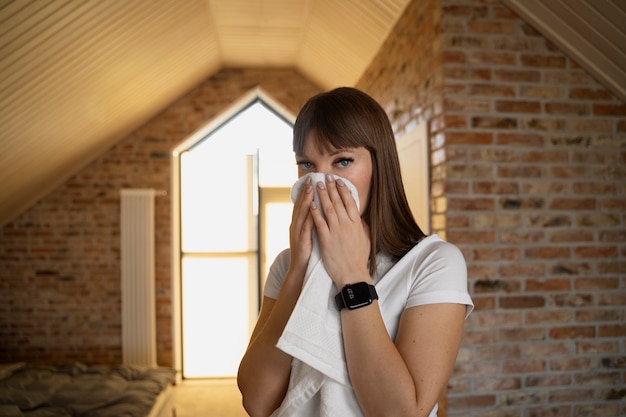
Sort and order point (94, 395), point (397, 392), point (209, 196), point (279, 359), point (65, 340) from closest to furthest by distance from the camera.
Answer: point (397, 392), point (279, 359), point (94, 395), point (65, 340), point (209, 196)

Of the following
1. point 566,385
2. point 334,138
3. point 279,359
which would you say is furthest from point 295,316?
point 566,385

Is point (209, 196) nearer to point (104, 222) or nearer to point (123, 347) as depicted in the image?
point (104, 222)

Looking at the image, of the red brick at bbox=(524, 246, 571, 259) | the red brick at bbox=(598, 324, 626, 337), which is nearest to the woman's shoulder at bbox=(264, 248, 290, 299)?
the red brick at bbox=(524, 246, 571, 259)

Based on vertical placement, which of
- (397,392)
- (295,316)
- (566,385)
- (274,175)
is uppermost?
(274,175)

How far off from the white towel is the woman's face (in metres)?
0.20

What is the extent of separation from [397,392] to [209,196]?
4978 mm

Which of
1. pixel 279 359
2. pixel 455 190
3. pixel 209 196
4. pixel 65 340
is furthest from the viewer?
pixel 209 196

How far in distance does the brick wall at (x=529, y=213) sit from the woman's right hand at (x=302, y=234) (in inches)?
49.4

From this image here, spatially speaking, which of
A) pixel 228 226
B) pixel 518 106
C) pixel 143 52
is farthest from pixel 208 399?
pixel 518 106

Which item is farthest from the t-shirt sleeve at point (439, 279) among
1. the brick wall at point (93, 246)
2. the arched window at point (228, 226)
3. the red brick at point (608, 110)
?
the arched window at point (228, 226)

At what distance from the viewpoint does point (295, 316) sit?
0.87 m

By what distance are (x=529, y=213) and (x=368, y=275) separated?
4.89ft

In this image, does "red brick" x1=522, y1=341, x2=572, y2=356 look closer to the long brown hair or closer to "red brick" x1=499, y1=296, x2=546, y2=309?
"red brick" x1=499, y1=296, x2=546, y2=309

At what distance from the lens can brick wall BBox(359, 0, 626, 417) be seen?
2.07 metres
